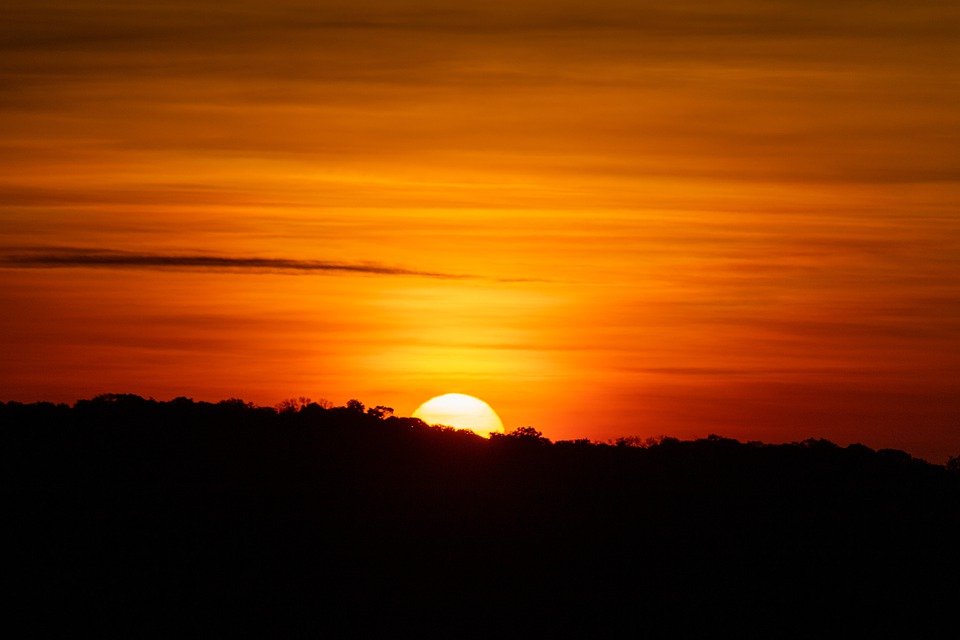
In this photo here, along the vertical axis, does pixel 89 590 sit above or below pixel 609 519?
below

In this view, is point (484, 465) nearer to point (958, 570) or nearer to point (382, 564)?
point (382, 564)

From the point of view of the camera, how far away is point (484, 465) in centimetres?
3928

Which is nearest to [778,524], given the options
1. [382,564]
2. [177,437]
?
[382,564]

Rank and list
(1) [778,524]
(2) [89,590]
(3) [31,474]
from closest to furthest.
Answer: (2) [89,590] → (3) [31,474] → (1) [778,524]

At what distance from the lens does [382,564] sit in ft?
107

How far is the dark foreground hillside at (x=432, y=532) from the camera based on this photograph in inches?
1201

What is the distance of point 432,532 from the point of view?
113ft

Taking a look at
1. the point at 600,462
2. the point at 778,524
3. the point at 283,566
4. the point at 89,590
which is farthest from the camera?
the point at 600,462

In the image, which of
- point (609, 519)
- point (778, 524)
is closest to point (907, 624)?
point (778, 524)

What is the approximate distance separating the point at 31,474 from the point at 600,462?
1516 centimetres

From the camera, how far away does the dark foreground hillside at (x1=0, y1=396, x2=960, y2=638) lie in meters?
30.5

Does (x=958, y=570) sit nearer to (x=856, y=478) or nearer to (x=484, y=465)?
(x=856, y=478)

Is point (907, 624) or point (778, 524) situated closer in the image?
point (907, 624)

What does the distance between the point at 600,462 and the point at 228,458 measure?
10.3 meters
